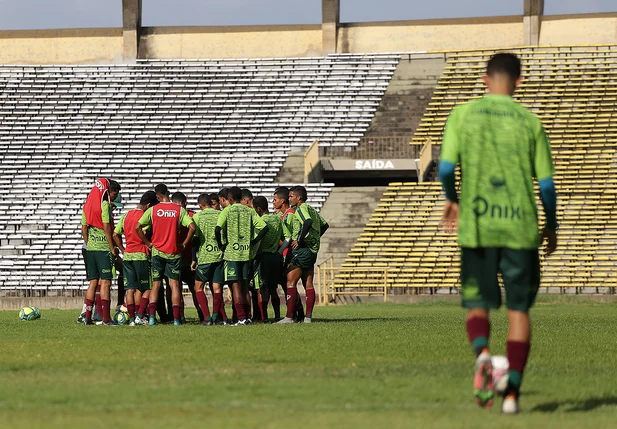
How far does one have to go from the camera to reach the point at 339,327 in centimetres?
1598

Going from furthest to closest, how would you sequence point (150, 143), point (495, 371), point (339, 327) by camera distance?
point (150, 143) → point (339, 327) → point (495, 371)

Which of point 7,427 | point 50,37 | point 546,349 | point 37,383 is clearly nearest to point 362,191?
point 50,37

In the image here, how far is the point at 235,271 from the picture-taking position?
55.2 ft

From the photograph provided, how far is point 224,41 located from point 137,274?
2913cm

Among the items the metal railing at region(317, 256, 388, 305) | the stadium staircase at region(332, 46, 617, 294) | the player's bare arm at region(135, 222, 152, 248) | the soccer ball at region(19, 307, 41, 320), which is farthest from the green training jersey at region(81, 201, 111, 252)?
the stadium staircase at region(332, 46, 617, 294)

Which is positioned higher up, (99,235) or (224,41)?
(224,41)

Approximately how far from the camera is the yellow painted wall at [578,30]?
42.3 meters

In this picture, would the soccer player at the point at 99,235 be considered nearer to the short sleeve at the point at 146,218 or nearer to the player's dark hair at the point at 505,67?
the short sleeve at the point at 146,218

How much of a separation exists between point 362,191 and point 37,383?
90.0 feet

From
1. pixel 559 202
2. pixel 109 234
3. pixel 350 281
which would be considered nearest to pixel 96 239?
pixel 109 234

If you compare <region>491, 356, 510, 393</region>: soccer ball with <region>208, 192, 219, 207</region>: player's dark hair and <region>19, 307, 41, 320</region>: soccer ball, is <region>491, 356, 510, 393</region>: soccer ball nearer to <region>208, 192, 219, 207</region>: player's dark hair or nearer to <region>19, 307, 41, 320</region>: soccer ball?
<region>208, 192, 219, 207</region>: player's dark hair

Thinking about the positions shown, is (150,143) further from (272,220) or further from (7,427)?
(7,427)

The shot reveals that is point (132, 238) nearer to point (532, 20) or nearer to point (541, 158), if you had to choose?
point (541, 158)

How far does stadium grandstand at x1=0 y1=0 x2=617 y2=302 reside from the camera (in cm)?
3269
